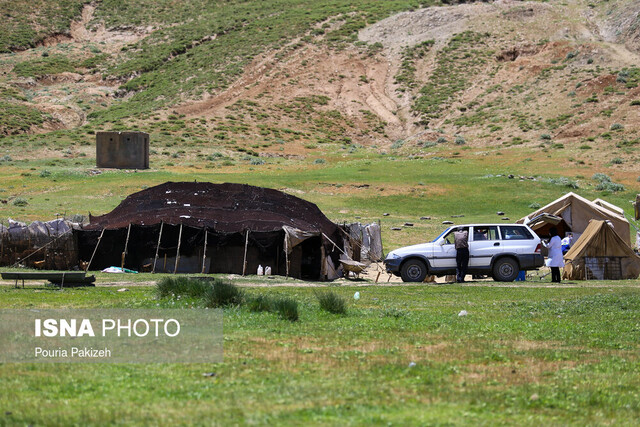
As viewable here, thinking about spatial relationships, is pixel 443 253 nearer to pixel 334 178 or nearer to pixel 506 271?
pixel 506 271

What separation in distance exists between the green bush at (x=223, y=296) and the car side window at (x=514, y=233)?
473 inches

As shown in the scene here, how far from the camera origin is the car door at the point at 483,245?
2481cm

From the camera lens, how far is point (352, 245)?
101ft

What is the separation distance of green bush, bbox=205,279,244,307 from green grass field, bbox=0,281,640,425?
336mm

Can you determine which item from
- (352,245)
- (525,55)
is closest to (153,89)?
(525,55)

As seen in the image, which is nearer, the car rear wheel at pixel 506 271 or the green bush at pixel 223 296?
the green bush at pixel 223 296

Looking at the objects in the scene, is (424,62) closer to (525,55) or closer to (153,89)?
(525,55)

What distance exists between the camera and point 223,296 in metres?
15.1

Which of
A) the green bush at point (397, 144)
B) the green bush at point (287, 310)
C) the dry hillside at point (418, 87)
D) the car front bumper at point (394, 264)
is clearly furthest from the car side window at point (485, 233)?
the green bush at point (397, 144)

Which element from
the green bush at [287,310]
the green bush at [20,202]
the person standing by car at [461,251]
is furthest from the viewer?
the green bush at [20,202]

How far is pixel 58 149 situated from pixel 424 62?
51.5 m

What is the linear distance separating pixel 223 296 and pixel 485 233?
1215 cm

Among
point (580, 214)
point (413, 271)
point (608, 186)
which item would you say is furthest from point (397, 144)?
point (413, 271)

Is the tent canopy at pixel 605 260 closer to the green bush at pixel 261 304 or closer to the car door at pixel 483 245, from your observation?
the car door at pixel 483 245
